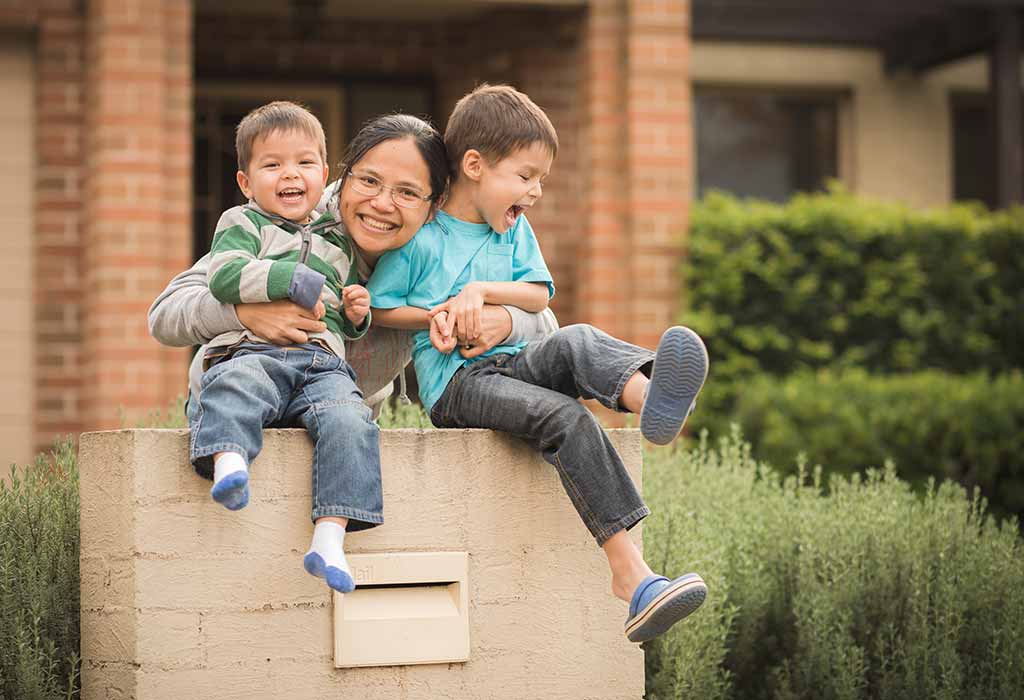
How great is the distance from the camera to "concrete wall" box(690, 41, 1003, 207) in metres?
9.91

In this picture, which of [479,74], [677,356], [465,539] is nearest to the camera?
[677,356]

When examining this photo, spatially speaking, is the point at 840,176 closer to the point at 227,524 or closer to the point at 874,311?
the point at 874,311

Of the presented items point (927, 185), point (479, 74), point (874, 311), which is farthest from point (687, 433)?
point (927, 185)

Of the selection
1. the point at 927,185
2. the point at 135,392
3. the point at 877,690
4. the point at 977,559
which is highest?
the point at 927,185

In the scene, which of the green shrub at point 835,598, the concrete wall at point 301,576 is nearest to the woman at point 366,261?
the concrete wall at point 301,576

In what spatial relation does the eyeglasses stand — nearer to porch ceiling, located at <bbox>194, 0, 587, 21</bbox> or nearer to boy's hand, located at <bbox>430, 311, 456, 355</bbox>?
boy's hand, located at <bbox>430, 311, 456, 355</bbox>

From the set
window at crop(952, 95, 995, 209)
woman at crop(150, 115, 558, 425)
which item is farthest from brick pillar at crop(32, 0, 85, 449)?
window at crop(952, 95, 995, 209)

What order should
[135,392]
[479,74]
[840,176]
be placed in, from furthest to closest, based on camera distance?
[840,176] → [479,74] → [135,392]

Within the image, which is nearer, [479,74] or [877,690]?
[877,690]

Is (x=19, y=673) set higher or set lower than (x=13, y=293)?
lower

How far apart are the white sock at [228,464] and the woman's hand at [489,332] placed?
728 mm

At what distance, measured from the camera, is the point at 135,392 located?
7164 millimetres

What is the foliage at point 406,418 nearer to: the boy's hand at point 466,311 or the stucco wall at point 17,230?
the boy's hand at point 466,311

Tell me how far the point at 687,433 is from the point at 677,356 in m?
5.04
